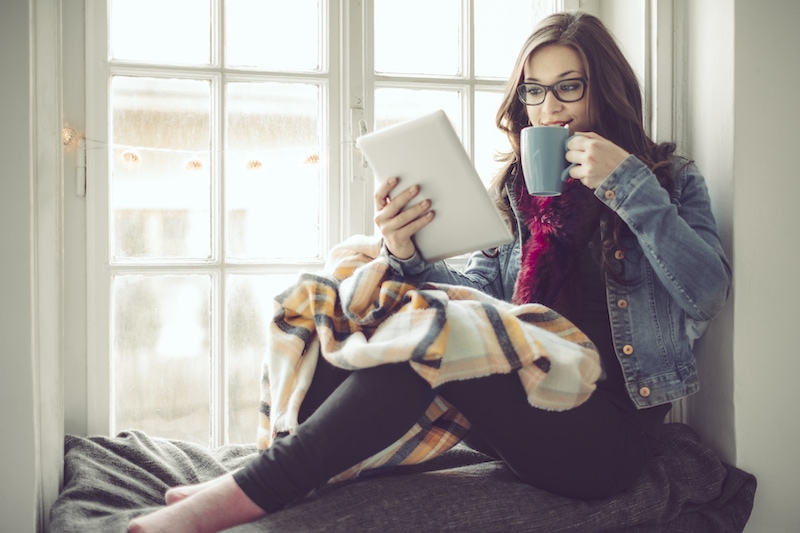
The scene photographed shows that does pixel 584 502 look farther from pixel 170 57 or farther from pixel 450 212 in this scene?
pixel 170 57

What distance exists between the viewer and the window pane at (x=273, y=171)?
1.57 metres

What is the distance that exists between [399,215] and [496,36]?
754 mm

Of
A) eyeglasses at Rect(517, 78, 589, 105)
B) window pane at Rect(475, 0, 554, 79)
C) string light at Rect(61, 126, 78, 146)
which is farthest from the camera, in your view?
window pane at Rect(475, 0, 554, 79)

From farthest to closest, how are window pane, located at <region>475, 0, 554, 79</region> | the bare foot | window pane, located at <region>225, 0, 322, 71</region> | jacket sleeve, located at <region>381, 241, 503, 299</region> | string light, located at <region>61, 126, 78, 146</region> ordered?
window pane, located at <region>475, 0, 554, 79</region> → window pane, located at <region>225, 0, 322, 71</region> → string light, located at <region>61, 126, 78, 146</region> → jacket sleeve, located at <region>381, 241, 503, 299</region> → the bare foot

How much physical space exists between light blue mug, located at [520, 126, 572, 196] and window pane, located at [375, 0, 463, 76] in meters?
0.60

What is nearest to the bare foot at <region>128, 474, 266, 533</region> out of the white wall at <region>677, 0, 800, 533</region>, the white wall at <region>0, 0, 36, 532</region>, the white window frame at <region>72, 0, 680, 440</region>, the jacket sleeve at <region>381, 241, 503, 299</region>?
the white wall at <region>0, 0, 36, 532</region>

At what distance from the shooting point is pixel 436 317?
1051 mm

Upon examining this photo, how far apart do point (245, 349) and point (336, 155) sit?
1.61 feet

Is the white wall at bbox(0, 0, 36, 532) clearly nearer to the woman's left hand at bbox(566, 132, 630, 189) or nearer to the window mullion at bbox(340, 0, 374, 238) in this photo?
the window mullion at bbox(340, 0, 374, 238)

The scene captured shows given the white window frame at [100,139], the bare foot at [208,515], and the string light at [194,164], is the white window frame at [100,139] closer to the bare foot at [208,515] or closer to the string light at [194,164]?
the string light at [194,164]

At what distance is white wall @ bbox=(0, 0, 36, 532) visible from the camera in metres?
1.12

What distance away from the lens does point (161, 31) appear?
1529mm

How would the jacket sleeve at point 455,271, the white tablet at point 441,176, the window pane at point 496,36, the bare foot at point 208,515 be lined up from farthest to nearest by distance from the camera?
1. the window pane at point 496,36
2. the jacket sleeve at point 455,271
3. the white tablet at point 441,176
4. the bare foot at point 208,515

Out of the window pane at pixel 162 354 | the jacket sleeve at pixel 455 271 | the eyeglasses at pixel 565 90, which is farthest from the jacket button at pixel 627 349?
the window pane at pixel 162 354
